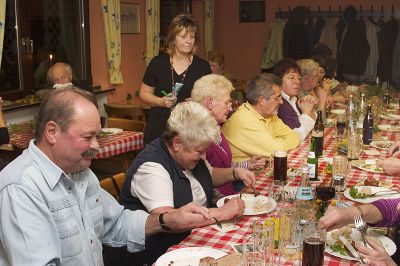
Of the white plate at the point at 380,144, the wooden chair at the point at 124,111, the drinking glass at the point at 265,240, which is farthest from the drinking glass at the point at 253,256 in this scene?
the wooden chair at the point at 124,111

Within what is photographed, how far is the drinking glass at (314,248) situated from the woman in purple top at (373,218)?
0.17 metres

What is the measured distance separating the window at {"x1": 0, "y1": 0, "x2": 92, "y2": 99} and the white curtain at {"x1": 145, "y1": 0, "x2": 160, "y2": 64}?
1.32 m

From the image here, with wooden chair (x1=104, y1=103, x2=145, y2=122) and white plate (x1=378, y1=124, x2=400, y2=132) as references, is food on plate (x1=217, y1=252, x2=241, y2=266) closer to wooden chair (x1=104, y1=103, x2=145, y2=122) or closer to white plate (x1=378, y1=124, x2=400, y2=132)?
white plate (x1=378, y1=124, x2=400, y2=132)

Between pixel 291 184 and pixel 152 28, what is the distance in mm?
5004

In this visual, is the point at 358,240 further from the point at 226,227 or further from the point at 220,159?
the point at 220,159

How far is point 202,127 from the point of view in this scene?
2.28 meters

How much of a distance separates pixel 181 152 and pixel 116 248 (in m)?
0.54

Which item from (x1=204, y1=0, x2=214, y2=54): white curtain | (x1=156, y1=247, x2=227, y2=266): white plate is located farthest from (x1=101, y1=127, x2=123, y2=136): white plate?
(x1=204, y1=0, x2=214, y2=54): white curtain

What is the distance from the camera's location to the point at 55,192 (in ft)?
5.48

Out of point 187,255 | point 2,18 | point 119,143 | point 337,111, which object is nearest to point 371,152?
point 337,111

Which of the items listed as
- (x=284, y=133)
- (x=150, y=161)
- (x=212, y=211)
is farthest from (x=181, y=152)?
(x=284, y=133)

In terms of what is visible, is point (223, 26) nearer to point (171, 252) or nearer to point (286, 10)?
point (286, 10)

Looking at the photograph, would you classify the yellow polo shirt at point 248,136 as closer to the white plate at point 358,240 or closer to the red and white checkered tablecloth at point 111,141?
the red and white checkered tablecloth at point 111,141

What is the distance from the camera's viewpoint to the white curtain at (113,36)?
6191 mm
